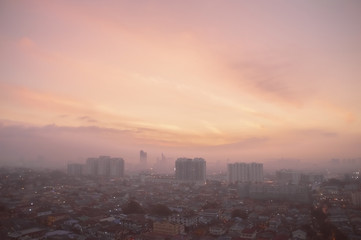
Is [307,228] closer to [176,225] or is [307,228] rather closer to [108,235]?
[176,225]

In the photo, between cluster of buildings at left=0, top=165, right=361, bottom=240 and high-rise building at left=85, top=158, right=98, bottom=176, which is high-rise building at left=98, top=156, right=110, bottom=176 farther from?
cluster of buildings at left=0, top=165, right=361, bottom=240

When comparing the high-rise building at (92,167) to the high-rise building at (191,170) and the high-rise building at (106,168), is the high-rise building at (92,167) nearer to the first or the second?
the high-rise building at (106,168)

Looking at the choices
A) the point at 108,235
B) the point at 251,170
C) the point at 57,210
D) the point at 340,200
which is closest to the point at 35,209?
the point at 57,210

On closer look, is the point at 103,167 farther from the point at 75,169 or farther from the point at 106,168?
the point at 75,169

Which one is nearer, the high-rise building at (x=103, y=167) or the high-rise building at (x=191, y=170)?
the high-rise building at (x=191, y=170)

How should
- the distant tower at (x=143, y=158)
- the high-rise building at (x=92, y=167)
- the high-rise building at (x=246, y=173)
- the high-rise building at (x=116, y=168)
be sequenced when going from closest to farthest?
the high-rise building at (x=246, y=173), the high-rise building at (x=116, y=168), the high-rise building at (x=92, y=167), the distant tower at (x=143, y=158)

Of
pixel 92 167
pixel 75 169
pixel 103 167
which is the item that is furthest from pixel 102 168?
pixel 75 169

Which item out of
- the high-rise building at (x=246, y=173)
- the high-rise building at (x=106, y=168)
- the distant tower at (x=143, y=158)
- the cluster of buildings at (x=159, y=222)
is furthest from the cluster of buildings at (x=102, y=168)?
the distant tower at (x=143, y=158)

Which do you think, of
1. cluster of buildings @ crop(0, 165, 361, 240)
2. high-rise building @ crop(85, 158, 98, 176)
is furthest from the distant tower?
cluster of buildings @ crop(0, 165, 361, 240)
